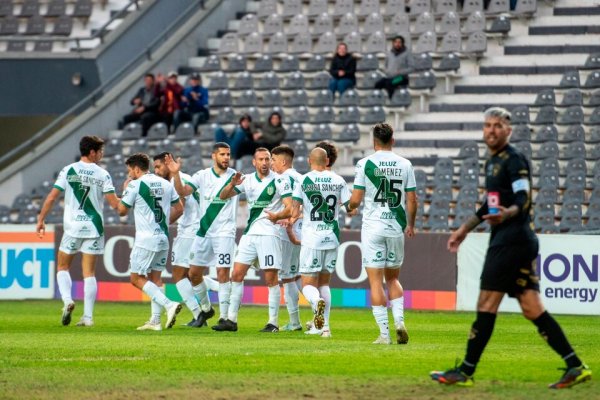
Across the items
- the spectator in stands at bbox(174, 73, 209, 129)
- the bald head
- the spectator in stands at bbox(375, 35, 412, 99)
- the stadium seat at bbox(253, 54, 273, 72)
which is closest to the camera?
the bald head

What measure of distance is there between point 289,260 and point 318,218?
4.50 feet

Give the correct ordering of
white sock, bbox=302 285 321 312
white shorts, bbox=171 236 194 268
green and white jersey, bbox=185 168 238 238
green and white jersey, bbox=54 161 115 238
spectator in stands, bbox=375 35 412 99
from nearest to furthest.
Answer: white sock, bbox=302 285 321 312, green and white jersey, bbox=185 168 238 238, green and white jersey, bbox=54 161 115 238, white shorts, bbox=171 236 194 268, spectator in stands, bbox=375 35 412 99

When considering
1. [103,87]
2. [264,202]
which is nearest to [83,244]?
[264,202]

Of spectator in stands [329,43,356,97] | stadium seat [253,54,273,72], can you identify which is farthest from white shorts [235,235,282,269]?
stadium seat [253,54,273,72]

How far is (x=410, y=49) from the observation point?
98.0ft

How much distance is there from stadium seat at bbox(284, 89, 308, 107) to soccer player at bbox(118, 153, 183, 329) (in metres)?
12.4

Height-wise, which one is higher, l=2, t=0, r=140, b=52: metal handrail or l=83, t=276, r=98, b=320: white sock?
l=2, t=0, r=140, b=52: metal handrail

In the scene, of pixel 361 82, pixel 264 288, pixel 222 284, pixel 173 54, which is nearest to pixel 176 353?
pixel 222 284

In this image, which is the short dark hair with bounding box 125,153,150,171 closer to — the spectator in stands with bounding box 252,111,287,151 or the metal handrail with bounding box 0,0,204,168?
the spectator in stands with bounding box 252,111,287,151

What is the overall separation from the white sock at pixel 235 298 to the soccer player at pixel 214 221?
172 mm

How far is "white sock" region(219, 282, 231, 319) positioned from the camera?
17141 mm

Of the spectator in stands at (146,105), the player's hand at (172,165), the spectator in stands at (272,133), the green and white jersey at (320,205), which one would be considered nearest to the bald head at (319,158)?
the green and white jersey at (320,205)

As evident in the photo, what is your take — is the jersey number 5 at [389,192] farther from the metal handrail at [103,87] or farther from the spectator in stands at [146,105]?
the metal handrail at [103,87]

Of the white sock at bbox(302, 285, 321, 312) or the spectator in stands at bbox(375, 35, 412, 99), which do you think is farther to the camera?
the spectator in stands at bbox(375, 35, 412, 99)
